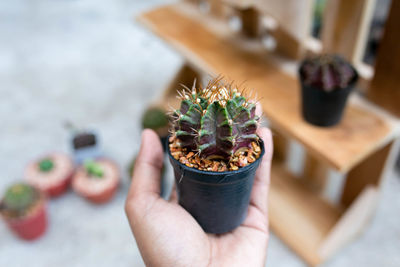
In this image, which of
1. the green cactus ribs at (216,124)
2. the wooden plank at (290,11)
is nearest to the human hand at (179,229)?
the green cactus ribs at (216,124)

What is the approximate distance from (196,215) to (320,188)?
2.85ft

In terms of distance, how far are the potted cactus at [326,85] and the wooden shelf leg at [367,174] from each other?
0.24m

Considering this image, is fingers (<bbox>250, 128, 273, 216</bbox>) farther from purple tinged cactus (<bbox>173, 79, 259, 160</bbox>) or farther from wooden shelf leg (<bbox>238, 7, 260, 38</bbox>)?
wooden shelf leg (<bbox>238, 7, 260, 38</bbox>)

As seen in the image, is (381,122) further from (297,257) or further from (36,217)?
(36,217)

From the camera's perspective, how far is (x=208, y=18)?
1.57 m

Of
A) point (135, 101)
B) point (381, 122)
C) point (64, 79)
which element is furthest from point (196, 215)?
point (64, 79)

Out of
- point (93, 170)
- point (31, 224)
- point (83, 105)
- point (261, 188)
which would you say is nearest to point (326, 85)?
point (261, 188)

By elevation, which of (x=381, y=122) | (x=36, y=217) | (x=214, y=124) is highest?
(x=214, y=124)

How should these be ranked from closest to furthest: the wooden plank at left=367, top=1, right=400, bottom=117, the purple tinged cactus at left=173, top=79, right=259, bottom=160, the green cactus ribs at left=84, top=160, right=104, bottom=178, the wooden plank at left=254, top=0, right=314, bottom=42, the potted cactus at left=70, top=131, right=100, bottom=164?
1. the purple tinged cactus at left=173, top=79, right=259, bottom=160
2. the wooden plank at left=367, top=1, right=400, bottom=117
3. the wooden plank at left=254, top=0, right=314, bottom=42
4. the green cactus ribs at left=84, top=160, right=104, bottom=178
5. the potted cactus at left=70, top=131, right=100, bottom=164

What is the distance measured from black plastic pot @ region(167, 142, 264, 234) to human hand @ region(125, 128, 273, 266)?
0.9 inches

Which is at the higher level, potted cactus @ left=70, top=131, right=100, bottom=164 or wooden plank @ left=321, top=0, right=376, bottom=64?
Result: wooden plank @ left=321, top=0, right=376, bottom=64

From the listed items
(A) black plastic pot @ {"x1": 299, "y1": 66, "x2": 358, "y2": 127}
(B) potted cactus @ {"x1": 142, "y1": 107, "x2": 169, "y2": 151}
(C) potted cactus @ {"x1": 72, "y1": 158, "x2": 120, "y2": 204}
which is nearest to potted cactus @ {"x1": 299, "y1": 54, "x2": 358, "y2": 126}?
(A) black plastic pot @ {"x1": 299, "y1": 66, "x2": 358, "y2": 127}

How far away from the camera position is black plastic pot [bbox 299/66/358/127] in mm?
939

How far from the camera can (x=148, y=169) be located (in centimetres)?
78
